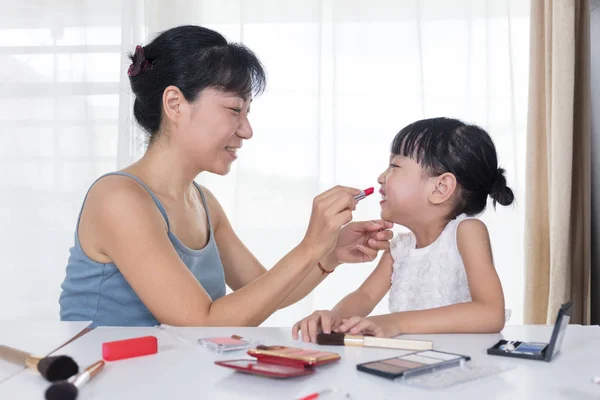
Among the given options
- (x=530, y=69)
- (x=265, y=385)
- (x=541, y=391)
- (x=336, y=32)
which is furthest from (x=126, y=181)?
(x=530, y=69)

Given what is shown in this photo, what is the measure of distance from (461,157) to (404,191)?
14 centimetres

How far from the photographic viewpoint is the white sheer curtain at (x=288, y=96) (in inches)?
107

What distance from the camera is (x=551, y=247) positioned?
246cm

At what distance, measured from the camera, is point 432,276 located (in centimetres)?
147

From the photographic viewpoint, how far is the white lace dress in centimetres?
145

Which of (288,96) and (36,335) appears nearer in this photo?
(36,335)

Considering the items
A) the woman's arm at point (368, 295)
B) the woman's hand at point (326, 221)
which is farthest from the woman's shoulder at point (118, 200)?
the woman's arm at point (368, 295)

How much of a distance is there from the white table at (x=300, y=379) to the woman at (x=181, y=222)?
207mm

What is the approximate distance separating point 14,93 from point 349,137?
137 centimetres

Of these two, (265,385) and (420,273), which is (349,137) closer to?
(420,273)

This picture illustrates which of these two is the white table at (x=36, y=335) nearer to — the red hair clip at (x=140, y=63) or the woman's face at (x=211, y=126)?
the woman's face at (x=211, y=126)

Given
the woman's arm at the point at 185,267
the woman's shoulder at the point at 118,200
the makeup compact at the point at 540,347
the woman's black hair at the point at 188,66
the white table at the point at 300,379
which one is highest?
the woman's black hair at the point at 188,66

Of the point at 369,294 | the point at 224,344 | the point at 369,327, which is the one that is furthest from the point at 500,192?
the point at 224,344

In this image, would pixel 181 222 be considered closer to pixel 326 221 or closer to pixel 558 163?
pixel 326 221
